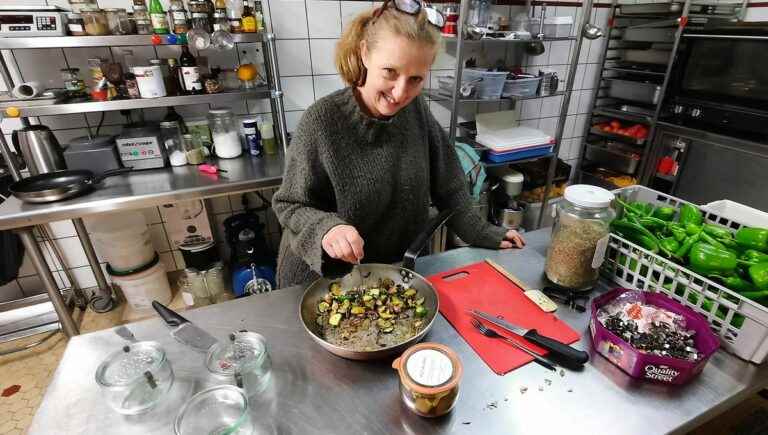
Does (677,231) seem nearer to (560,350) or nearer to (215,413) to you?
(560,350)

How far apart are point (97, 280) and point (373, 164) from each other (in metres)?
2.12

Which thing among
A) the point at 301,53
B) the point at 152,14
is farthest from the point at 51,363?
the point at 301,53

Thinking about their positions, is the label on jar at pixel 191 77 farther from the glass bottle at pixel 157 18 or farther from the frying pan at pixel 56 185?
the frying pan at pixel 56 185

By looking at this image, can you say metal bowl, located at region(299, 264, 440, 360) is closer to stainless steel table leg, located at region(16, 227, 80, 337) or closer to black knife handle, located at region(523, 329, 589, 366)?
black knife handle, located at region(523, 329, 589, 366)

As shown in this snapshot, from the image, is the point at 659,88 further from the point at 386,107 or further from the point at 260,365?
the point at 260,365

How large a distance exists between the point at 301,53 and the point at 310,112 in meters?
1.33

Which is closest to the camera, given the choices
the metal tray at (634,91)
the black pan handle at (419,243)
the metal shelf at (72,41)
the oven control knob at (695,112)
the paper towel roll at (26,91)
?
the black pan handle at (419,243)

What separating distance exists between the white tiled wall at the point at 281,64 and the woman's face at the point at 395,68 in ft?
3.08

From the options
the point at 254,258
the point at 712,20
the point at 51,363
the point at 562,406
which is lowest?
the point at 51,363

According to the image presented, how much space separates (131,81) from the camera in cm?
182

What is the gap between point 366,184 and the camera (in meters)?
1.15

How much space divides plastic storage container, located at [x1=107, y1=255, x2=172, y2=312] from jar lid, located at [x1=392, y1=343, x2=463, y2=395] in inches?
80.7

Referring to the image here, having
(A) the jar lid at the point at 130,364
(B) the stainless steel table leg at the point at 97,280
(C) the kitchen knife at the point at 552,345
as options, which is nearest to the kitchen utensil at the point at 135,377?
(A) the jar lid at the point at 130,364

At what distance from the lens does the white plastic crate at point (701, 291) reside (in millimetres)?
768
